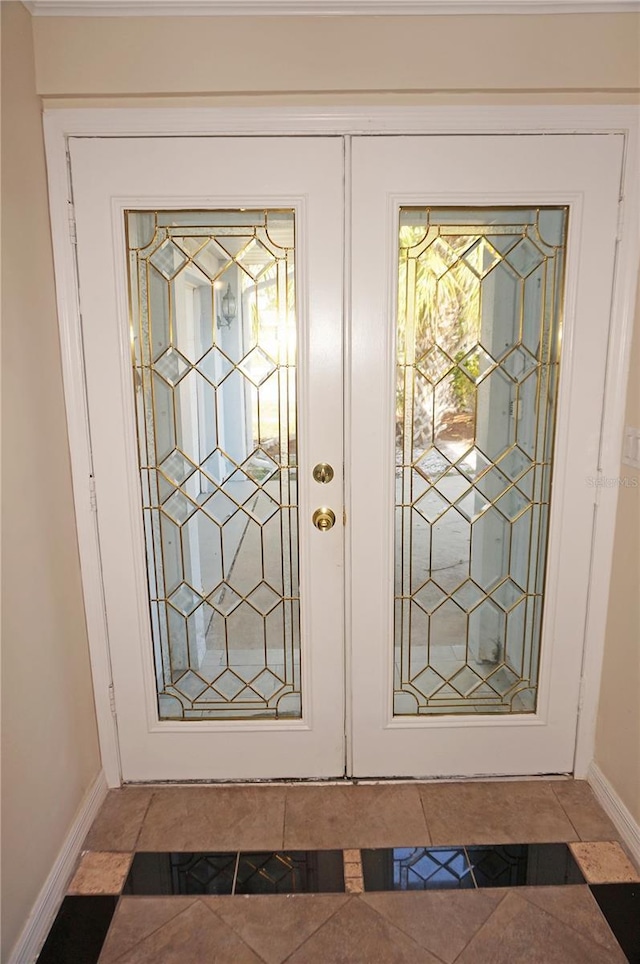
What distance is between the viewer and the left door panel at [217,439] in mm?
1876

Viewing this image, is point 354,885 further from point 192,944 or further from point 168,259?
point 168,259

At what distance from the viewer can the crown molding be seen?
1.71 m

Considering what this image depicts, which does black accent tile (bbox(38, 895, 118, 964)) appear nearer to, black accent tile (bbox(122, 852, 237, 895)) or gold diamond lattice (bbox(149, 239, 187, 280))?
black accent tile (bbox(122, 852, 237, 895))

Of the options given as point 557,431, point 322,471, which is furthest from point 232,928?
point 557,431

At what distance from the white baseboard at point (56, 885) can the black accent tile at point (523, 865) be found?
1242 mm

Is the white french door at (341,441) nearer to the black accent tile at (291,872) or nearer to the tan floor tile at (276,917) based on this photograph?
the black accent tile at (291,872)

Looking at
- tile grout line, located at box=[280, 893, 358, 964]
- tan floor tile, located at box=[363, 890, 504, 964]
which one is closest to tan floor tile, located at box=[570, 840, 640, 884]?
tan floor tile, located at box=[363, 890, 504, 964]

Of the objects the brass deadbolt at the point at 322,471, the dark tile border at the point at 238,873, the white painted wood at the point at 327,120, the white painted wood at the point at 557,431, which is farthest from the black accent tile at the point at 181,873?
the white painted wood at the point at 327,120

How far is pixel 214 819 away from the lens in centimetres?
207

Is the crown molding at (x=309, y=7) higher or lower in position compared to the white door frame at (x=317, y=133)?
higher

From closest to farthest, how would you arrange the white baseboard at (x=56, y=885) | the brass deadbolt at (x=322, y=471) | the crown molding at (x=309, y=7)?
the white baseboard at (x=56, y=885)
the crown molding at (x=309, y=7)
the brass deadbolt at (x=322, y=471)

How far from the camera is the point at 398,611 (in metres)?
2.16

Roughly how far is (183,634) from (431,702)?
938 millimetres

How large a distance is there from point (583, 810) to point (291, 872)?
1033 mm
